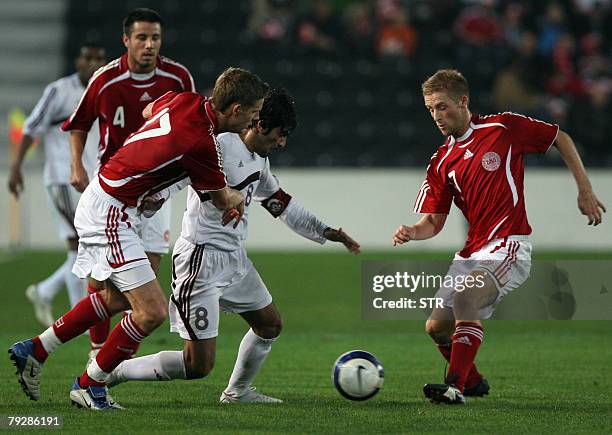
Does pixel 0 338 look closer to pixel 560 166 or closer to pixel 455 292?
pixel 455 292

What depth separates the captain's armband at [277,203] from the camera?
22.7ft

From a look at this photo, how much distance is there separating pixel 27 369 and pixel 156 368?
0.69 m

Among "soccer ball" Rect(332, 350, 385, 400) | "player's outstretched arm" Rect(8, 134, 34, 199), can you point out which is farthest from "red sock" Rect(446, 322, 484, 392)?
"player's outstretched arm" Rect(8, 134, 34, 199)

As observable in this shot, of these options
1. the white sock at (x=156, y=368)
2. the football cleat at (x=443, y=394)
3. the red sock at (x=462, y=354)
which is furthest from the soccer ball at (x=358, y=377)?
the white sock at (x=156, y=368)

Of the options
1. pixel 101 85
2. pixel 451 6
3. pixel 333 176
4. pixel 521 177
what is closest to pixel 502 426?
pixel 521 177

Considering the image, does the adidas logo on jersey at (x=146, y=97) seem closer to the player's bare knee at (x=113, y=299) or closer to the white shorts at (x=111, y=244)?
the white shorts at (x=111, y=244)

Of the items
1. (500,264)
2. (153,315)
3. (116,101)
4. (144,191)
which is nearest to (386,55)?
(116,101)

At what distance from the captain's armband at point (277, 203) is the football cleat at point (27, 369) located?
5.14 ft

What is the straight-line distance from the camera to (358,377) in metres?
6.44

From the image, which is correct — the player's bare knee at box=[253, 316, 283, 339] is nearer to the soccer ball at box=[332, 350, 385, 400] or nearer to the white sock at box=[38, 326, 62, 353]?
the soccer ball at box=[332, 350, 385, 400]

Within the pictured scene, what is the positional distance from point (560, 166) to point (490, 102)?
99.3 inches

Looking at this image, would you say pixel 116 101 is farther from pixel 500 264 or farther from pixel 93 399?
pixel 500 264

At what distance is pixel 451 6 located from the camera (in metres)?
22.3

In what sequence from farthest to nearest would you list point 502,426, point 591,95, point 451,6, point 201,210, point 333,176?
point 451,6 → point 591,95 → point 333,176 → point 201,210 → point 502,426
